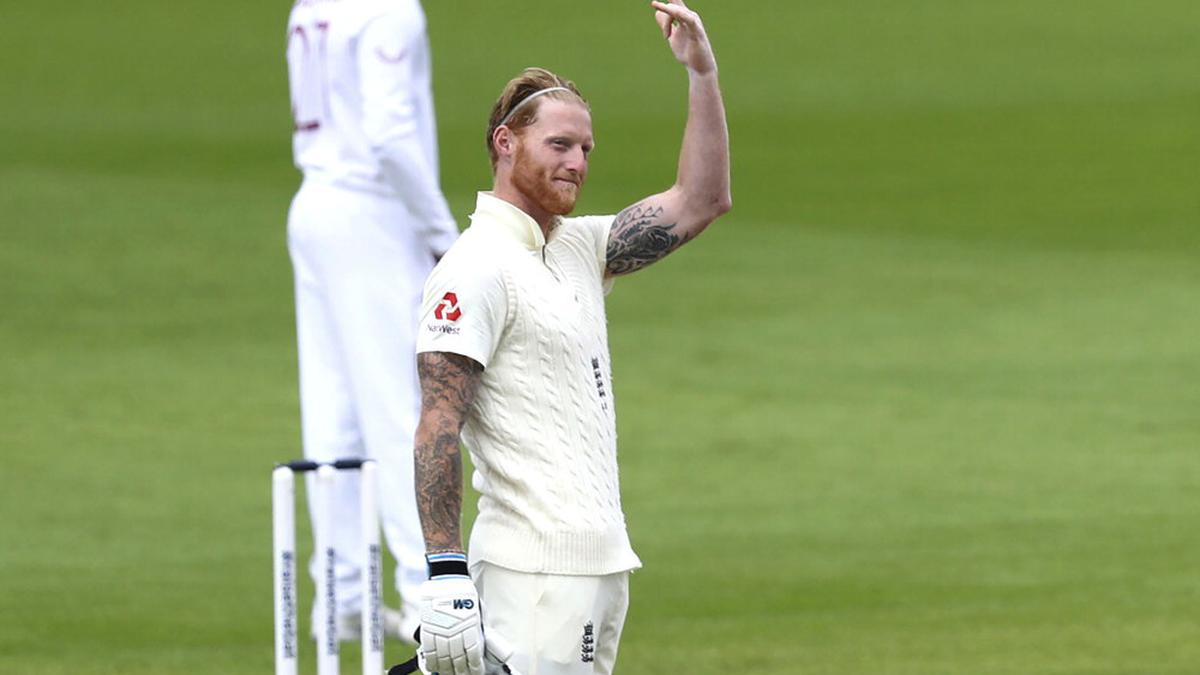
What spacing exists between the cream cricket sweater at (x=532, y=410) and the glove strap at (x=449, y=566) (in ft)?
0.71

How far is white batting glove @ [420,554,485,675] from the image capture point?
4625 mm

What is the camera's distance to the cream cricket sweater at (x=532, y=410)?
4.82 meters

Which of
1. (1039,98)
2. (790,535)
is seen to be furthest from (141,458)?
(1039,98)

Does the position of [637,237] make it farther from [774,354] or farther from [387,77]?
[774,354]

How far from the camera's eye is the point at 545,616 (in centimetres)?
490

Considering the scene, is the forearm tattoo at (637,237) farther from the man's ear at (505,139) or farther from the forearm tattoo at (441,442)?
the forearm tattoo at (441,442)

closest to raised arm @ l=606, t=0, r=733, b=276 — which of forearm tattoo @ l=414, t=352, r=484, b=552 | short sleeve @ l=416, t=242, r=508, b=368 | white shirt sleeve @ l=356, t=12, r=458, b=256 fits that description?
short sleeve @ l=416, t=242, r=508, b=368

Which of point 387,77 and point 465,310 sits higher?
point 387,77

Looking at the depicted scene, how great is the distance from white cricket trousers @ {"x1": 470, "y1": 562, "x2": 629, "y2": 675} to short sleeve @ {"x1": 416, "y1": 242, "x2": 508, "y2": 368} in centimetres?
48

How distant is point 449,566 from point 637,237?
926 millimetres

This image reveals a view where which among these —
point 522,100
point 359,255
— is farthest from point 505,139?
point 359,255

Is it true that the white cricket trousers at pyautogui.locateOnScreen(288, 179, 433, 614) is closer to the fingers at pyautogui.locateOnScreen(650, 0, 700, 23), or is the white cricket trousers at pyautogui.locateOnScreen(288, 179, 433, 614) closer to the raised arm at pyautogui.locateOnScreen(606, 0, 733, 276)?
the raised arm at pyautogui.locateOnScreen(606, 0, 733, 276)

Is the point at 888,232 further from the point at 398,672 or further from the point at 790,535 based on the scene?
the point at 398,672

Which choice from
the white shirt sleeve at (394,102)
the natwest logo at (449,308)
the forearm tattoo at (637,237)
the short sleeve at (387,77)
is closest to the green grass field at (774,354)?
the white shirt sleeve at (394,102)
